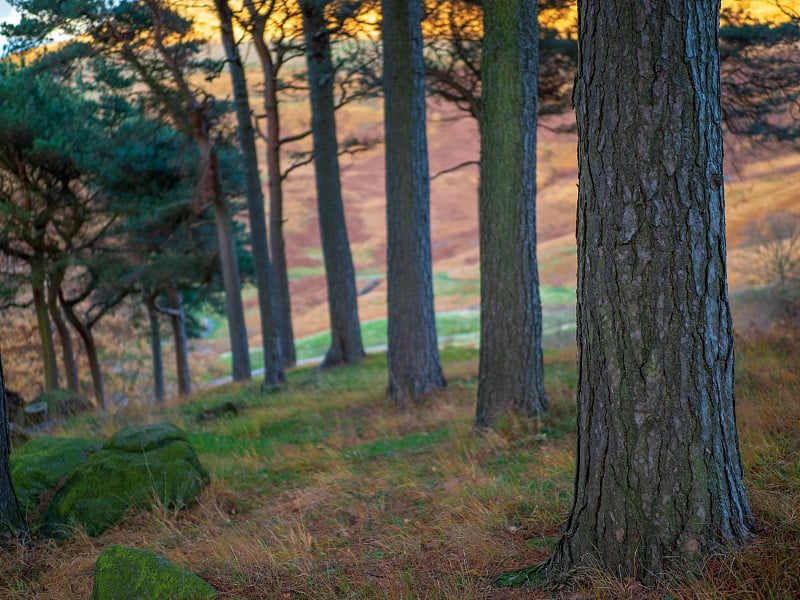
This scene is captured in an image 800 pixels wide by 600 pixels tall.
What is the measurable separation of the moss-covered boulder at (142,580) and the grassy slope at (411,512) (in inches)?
8.7

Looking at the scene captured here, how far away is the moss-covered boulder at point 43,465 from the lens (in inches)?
228

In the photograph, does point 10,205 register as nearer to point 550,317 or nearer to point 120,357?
point 120,357

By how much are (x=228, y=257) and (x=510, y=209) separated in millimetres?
10811

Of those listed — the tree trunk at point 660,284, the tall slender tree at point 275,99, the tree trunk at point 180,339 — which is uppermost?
the tall slender tree at point 275,99

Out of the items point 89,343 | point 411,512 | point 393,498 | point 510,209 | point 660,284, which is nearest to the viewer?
point 660,284

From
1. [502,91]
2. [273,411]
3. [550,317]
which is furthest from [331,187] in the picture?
[550,317]

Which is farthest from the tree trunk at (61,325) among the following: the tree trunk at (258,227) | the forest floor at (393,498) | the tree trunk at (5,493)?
the tree trunk at (5,493)

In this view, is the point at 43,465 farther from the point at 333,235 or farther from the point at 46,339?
the point at 46,339

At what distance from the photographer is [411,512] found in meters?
4.91

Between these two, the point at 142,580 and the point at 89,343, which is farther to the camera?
the point at 89,343

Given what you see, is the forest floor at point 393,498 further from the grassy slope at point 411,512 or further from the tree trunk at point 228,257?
the tree trunk at point 228,257

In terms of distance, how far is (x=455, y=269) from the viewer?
154ft

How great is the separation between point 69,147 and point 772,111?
1466 cm

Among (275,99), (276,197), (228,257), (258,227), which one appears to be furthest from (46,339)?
(275,99)
